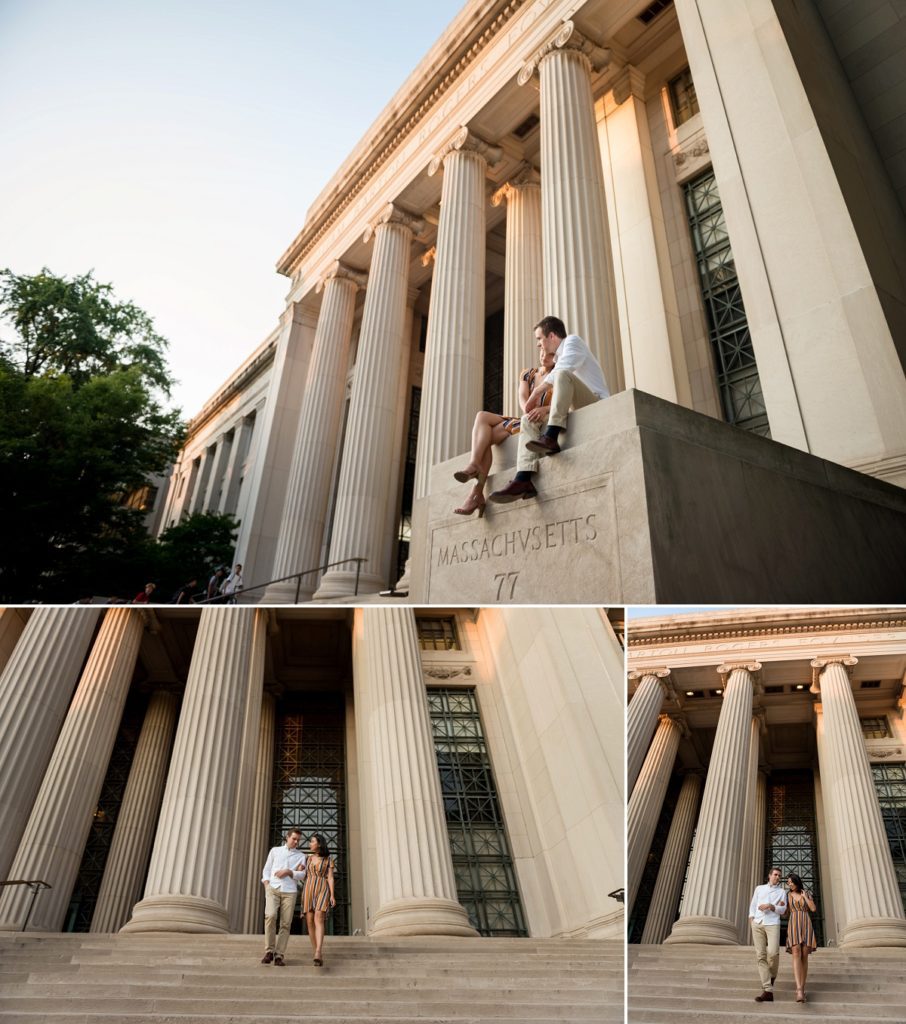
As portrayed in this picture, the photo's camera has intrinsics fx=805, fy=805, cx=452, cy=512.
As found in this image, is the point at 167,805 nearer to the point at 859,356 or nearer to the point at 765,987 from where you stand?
the point at 765,987

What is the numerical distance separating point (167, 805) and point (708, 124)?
15.4m

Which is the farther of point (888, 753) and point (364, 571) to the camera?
point (364, 571)

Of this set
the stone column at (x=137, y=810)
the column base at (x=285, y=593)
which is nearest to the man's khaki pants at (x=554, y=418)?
the stone column at (x=137, y=810)

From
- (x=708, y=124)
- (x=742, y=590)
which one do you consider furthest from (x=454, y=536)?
(x=708, y=124)

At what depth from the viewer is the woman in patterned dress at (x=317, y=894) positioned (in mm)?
5355

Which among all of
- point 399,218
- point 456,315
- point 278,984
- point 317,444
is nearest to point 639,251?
point 456,315

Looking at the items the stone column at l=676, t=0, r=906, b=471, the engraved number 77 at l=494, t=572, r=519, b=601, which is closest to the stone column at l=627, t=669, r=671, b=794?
the engraved number 77 at l=494, t=572, r=519, b=601

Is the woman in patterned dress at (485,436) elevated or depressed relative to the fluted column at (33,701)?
elevated

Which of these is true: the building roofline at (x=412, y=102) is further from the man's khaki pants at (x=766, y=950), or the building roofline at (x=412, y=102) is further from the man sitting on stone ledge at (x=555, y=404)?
the man's khaki pants at (x=766, y=950)

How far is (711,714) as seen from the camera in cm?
630

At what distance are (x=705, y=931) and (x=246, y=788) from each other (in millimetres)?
5959

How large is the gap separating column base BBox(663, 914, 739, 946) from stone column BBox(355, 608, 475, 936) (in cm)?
421

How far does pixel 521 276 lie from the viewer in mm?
23391

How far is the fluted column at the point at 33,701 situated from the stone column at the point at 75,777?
14 centimetres
